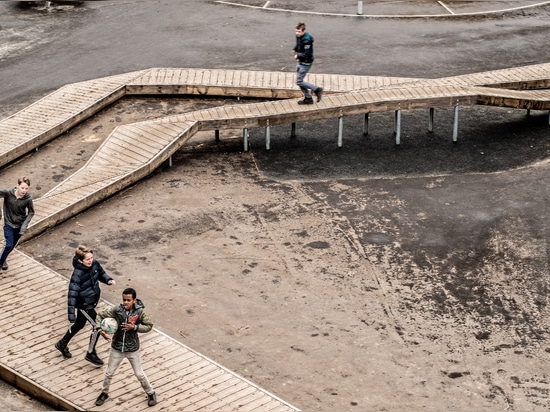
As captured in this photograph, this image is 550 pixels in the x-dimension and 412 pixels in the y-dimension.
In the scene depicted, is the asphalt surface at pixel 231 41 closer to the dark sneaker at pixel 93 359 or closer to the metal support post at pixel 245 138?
the metal support post at pixel 245 138

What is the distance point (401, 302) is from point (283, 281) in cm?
191

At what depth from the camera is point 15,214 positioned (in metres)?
16.1

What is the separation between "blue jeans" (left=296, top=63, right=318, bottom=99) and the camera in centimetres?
2191

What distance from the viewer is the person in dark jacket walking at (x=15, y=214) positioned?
1595cm

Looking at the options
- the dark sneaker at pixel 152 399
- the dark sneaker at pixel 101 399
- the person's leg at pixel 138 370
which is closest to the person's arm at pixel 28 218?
the dark sneaker at pixel 101 399

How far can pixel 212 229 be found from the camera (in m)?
18.8

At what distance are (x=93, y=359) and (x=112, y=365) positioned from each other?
1079mm

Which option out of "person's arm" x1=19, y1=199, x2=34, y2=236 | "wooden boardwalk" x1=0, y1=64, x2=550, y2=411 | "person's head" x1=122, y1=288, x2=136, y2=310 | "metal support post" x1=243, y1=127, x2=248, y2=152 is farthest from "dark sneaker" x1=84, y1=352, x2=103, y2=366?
"metal support post" x1=243, y1=127, x2=248, y2=152

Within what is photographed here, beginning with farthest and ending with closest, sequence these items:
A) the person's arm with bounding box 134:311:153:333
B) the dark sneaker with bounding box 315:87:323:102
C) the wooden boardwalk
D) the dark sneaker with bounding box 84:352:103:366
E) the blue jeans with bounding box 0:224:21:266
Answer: the dark sneaker with bounding box 315:87:323:102, the blue jeans with bounding box 0:224:21:266, the dark sneaker with bounding box 84:352:103:366, the wooden boardwalk, the person's arm with bounding box 134:311:153:333

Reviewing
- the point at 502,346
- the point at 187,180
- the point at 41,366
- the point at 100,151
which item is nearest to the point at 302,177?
the point at 187,180

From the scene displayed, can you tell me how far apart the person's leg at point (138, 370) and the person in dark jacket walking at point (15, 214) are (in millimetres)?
3797

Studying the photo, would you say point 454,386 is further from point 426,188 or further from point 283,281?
point 426,188

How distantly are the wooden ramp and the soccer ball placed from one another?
1.09 m

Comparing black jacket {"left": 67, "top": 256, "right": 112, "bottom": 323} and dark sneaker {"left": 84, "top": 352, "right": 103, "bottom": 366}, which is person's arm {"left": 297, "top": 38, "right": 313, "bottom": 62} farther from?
dark sneaker {"left": 84, "top": 352, "right": 103, "bottom": 366}
